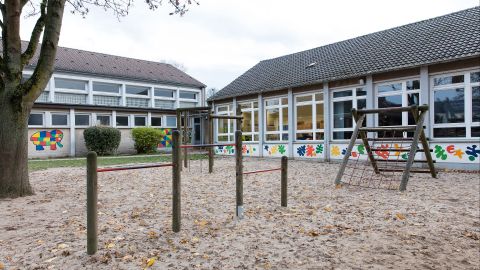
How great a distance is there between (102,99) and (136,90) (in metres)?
2.98

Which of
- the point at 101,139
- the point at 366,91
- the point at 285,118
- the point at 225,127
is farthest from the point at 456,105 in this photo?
the point at 101,139

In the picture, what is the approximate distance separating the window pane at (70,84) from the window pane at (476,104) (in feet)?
78.7

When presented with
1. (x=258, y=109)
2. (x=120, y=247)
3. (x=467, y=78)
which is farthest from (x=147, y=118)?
(x=120, y=247)

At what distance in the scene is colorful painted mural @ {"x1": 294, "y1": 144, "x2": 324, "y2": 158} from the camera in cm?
1473

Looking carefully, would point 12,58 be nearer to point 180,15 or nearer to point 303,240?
point 180,15

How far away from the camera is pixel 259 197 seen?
6.56 m

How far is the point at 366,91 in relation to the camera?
43.1 feet

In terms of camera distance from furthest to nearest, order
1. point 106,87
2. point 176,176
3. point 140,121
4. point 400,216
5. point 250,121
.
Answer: point 106,87 → point 140,121 → point 250,121 → point 400,216 → point 176,176

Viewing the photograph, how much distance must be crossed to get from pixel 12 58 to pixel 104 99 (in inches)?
819

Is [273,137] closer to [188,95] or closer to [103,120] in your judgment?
[103,120]

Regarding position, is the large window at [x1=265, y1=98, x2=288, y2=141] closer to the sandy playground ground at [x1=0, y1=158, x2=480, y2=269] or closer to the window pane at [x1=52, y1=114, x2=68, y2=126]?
the sandy playground ground at [x1=0, y1=158, x2=480, y2=269]

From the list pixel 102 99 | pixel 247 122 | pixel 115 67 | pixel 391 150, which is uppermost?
pixel 115 67

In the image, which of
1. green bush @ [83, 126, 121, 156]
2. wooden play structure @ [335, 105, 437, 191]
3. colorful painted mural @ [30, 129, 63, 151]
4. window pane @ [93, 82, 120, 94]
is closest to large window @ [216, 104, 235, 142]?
green bush @ [83, 126, 121, 156]

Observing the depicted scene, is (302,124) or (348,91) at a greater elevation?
(348,91)
